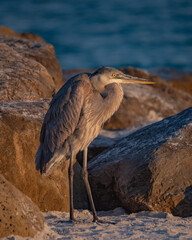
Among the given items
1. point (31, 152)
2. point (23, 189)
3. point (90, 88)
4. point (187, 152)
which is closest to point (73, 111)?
point (90, 88)

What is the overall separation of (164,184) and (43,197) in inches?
62.7

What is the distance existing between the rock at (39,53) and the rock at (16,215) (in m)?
4.76

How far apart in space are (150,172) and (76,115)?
47.9 inches

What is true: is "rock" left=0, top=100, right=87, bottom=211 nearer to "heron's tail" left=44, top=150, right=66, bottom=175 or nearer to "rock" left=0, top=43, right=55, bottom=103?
"heron's tail" left=44, top=150, right=66, bottom=175

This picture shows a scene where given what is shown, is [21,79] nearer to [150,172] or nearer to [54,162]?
[54,162]

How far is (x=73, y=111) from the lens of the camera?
5625 mm

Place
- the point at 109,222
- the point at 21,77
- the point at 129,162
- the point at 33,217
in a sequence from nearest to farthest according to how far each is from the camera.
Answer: the point at 33,217 < the point at 109,222 < the point at 129,162 < the point at 21,77

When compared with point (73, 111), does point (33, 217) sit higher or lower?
lower

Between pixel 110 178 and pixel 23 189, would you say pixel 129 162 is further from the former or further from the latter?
pixel 23 189

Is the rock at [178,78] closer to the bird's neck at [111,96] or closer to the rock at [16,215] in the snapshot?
the bird's neck at [111,96]

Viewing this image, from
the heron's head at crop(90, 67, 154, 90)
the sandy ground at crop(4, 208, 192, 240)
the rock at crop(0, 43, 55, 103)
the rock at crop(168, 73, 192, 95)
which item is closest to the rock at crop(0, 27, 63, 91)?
the rock at crop(0, 43, 55, 103)

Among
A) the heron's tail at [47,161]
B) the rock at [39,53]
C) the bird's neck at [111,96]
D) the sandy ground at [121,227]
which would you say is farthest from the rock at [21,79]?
the sandy ground at [121,227]

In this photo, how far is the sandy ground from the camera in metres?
4.48

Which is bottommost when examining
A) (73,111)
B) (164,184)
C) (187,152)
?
(164,184)
